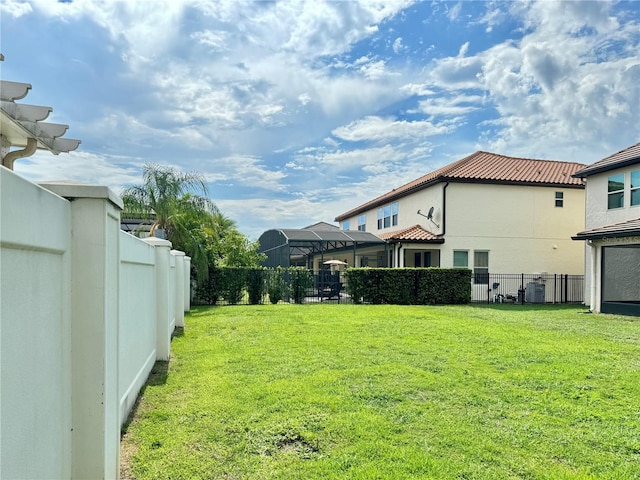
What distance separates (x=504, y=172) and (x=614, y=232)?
826 cm

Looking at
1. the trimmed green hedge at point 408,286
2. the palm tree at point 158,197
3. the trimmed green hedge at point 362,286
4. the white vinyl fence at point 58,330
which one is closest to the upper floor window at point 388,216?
the trimmed green hedge at point 408,286

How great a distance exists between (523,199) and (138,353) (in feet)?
70.9

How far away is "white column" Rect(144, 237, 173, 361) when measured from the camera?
6.62m

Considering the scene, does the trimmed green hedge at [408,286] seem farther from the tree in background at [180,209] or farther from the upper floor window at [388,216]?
the upper floor window at [388,216]

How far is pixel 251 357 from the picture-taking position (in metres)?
7.07

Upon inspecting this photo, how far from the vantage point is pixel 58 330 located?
7.38 ft

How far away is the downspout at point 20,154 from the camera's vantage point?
5090mm

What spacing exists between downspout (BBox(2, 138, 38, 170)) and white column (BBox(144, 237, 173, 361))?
202 cm

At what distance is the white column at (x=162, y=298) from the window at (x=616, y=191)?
18.2 metres

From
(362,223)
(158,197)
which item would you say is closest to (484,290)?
(362,223)

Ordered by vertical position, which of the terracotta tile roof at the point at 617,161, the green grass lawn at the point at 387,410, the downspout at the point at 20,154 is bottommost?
the green grass lawn at the point at 387,410

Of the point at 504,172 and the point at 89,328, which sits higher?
the point at 504,172

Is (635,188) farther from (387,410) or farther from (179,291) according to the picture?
(179,291)

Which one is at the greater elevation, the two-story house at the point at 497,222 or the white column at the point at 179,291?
the two-story house at the point at 497,222
